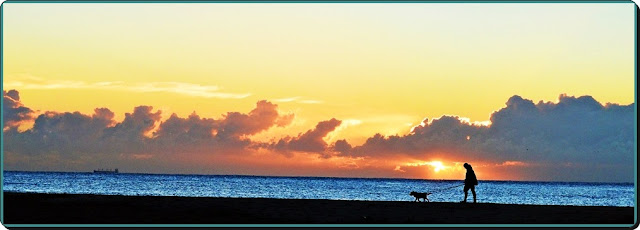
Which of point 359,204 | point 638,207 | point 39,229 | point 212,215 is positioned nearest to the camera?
point 39,229

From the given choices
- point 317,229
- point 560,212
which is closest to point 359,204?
point 560,212

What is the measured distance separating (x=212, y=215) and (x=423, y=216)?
654 cm

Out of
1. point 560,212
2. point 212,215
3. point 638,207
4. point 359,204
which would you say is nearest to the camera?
point 638,207

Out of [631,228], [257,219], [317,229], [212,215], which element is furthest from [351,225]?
[631,228]

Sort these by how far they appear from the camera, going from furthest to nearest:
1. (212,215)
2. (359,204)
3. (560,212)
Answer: (359,204) < (560,212) < (212,215)

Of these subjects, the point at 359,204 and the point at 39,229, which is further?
the point at 359,204

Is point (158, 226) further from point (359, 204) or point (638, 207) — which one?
point (638, 207)

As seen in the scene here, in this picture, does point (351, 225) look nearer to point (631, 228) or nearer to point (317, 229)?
point (317, 229)

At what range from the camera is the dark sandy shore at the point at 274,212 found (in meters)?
23.3

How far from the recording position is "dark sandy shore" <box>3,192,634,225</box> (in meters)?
23.3

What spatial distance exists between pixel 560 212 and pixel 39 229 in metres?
16.6

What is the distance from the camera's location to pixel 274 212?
26.3m

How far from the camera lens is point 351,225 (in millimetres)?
22109

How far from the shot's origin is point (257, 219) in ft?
78.0
